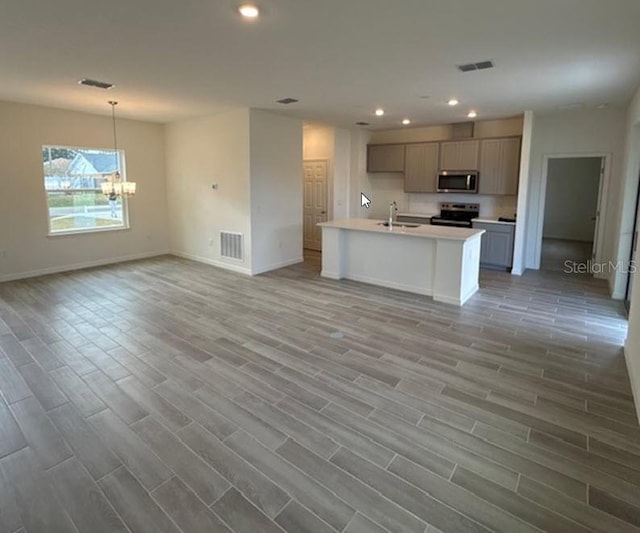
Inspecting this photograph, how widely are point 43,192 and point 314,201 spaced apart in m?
5.18

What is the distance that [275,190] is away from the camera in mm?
6949

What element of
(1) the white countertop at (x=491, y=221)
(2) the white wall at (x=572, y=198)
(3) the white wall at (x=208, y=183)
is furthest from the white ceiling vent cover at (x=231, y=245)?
(2) the white wall at (x=572, y=198)

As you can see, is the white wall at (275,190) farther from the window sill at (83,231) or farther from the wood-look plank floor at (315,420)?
the window sill at (83,231)

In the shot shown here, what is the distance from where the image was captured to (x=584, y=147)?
654cm

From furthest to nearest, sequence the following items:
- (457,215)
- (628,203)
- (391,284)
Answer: (457,215) → (391,284) → (628,203)

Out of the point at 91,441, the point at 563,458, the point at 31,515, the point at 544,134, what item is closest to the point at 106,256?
the point at 91,441

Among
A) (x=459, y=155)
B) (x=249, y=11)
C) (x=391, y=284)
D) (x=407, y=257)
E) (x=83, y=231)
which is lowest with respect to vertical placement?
(x=391, y=284)

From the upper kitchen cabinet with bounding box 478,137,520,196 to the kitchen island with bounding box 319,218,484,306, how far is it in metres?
2.11

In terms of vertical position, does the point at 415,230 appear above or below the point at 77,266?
above

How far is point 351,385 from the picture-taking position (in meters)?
3.14

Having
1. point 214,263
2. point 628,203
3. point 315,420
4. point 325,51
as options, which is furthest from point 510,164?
point 315,420

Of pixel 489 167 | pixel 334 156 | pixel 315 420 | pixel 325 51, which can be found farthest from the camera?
pixel 334 156

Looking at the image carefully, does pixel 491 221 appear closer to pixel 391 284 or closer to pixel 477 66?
pixel 391 284

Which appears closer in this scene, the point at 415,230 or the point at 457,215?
the point at 415,230
